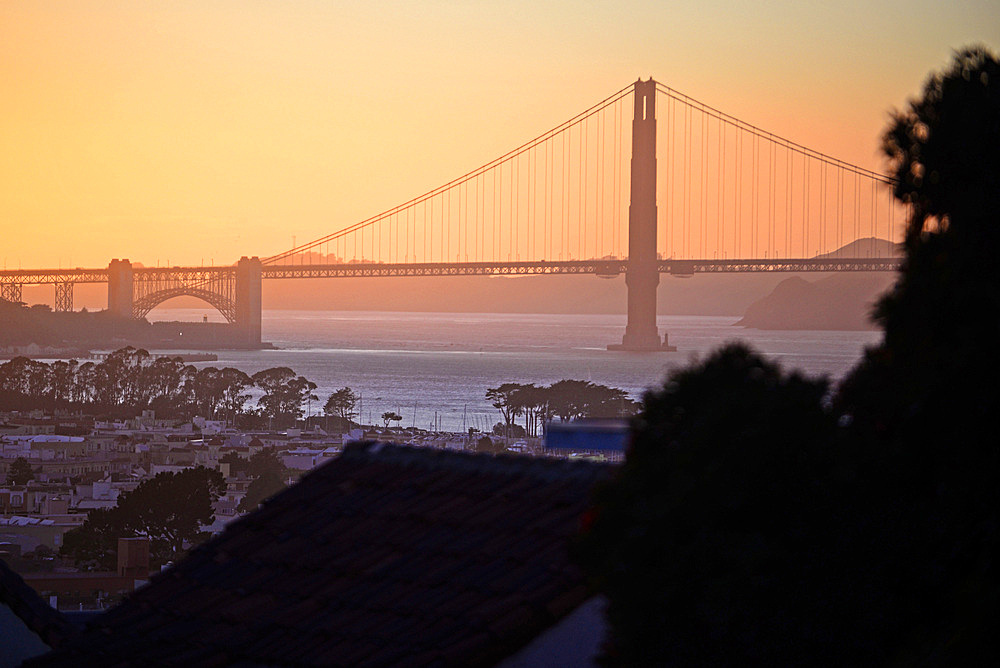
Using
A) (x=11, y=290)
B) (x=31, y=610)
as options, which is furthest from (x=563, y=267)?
(x=31, y=610)

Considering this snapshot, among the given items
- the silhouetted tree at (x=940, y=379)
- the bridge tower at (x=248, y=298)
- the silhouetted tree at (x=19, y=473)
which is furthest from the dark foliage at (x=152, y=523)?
the bridge tower at (x=248, y=298)

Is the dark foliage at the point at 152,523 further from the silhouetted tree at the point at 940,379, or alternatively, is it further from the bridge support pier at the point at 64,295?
the bridge support pier at the point at 64,295

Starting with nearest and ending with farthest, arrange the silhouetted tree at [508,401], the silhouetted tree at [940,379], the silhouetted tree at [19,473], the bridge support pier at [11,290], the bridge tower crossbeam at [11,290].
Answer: the silhouetted tree at [940,379]
the silhouetted tree at [19,473]
the silhouetted tree at [508,401]
the bridge tower crossbeam at [11,290]
the bridge support pier at [11,290]

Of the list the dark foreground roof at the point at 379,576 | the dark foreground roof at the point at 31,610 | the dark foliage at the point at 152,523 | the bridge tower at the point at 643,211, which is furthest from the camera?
the bridge tower at the point at 643,211

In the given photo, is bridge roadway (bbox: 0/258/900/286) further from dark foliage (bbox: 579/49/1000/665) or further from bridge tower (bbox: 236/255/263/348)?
dark foliage (bbox: 579/49/1000/665)

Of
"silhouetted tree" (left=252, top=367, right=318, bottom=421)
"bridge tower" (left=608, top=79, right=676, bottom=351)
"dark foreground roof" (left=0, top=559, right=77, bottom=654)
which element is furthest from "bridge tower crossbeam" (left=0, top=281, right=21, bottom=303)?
"dark foreground roof" (left=0, top=559, right=77, bottom=654)

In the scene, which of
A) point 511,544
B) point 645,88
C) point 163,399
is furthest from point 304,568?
point 645,88

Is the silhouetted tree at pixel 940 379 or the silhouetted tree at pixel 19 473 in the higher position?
the silhouetted tree at pixel 940 379
